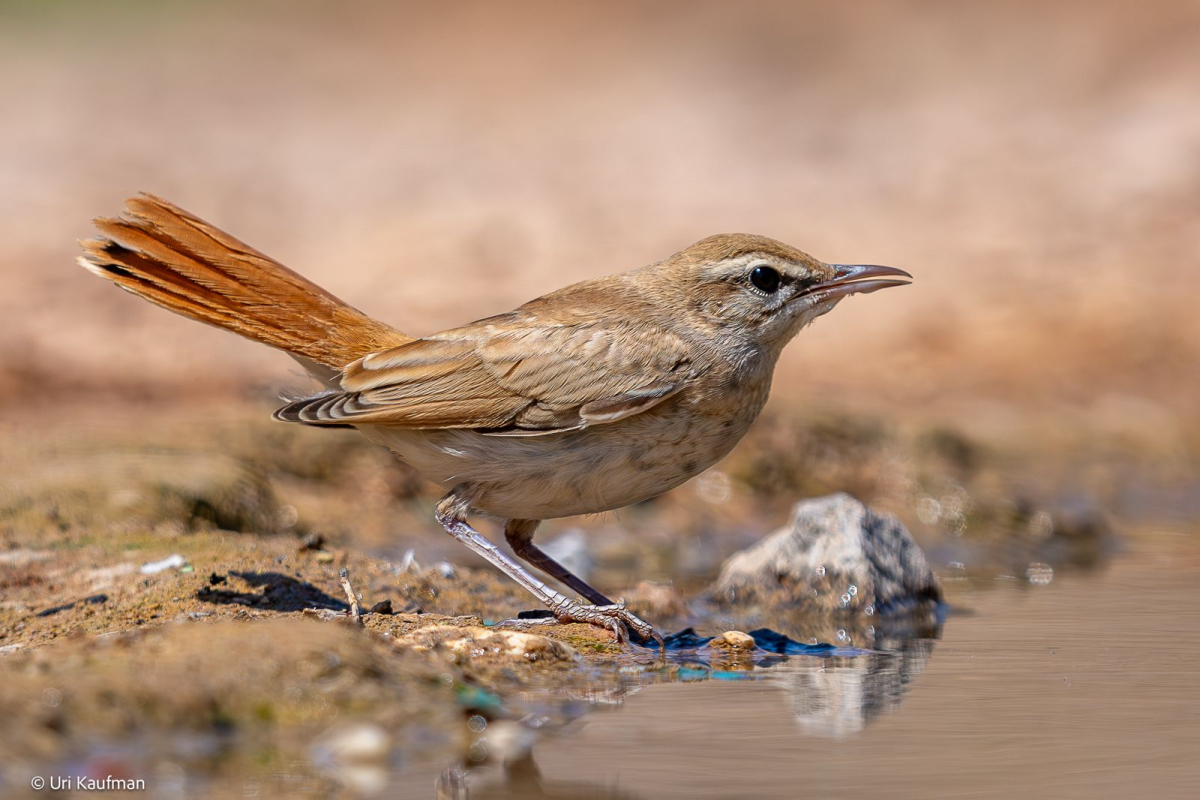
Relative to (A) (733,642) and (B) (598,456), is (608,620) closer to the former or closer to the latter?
(A) (733,642)

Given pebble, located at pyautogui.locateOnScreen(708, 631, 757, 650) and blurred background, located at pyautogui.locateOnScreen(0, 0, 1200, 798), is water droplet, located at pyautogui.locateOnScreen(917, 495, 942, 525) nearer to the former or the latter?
blurred background, located at pyautogui.locateOnScreen(0, 0, 1200, 798)

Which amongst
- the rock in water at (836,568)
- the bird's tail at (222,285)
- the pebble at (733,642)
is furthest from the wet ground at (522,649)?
the bird's tail at (222,285)

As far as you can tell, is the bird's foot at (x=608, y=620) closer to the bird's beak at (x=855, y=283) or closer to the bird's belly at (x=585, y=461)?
the bird's belly at (x=585, y=461)

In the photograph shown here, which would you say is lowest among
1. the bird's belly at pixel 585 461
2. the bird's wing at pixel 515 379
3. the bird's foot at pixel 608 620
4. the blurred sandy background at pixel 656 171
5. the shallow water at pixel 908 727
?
the shallow water at pixel 908 727

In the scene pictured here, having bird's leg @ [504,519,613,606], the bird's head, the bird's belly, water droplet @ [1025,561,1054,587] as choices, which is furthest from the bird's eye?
water droplet @ [1025,561,1054,587]

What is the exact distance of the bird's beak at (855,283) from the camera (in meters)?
5.82

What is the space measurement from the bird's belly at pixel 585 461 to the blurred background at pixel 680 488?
0.58 meters

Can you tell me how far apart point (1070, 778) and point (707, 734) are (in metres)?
1.02

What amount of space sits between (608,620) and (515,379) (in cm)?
105

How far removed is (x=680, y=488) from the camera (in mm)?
9383

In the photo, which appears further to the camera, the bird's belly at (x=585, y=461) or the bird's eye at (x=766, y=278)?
the bird's eye at (x=766, y=278)

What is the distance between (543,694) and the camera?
4.45m

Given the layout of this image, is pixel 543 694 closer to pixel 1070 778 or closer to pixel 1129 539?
pixel 1070 778

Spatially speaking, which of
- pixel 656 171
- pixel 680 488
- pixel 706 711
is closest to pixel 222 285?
pixel 706 711
